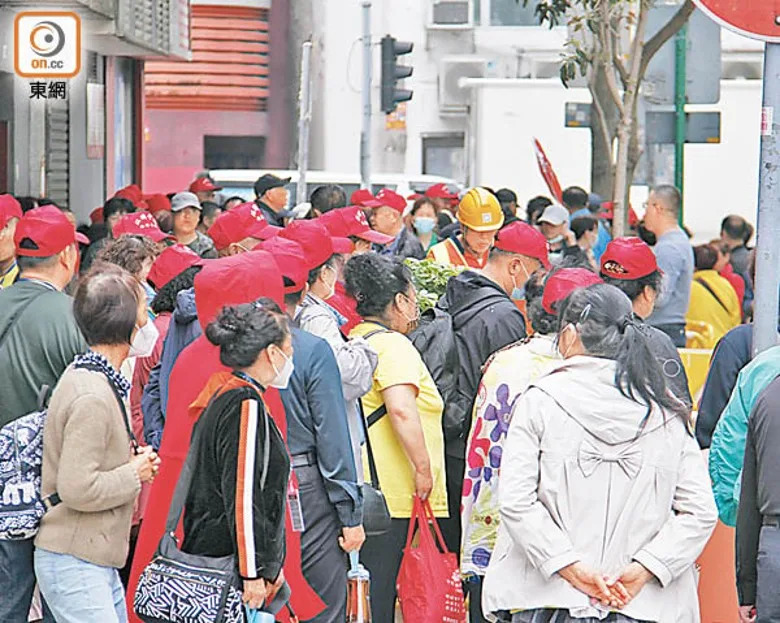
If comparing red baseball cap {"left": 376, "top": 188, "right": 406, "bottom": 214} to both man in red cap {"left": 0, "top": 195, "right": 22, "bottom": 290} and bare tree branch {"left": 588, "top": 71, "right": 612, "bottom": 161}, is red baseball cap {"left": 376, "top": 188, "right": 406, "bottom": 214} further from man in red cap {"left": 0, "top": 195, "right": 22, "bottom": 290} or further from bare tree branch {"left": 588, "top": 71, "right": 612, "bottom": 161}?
man in red cap {"left": 0, "top": 195, "right": 22, "bottom": 290}

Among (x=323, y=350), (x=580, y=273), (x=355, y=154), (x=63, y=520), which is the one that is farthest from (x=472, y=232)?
(x=355, y=154)

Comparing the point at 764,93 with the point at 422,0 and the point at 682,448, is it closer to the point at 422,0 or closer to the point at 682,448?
the point at 682,448

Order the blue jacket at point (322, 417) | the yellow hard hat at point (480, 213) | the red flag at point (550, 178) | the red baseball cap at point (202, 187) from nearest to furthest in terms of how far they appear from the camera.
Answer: the blue jacket at point (322, 417) → the yellow hard hat at point (480, 213) → the red baseball cap at point (202, 187) → the red flag at point (550, 178)

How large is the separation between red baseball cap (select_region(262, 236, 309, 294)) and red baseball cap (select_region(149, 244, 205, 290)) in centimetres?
95

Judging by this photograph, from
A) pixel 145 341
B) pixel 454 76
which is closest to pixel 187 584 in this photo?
pixel 145 341

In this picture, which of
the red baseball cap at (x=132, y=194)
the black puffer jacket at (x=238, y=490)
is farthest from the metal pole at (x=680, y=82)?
the black puffer jacket at (x=238, y=490)

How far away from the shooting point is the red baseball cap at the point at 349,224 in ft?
30.6

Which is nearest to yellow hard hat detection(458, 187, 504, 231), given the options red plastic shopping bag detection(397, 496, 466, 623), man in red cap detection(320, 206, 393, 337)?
man in red cap detection(320, 206, 393, 337)

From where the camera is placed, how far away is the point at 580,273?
6891 millimetres

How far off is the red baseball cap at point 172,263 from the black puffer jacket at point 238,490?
2.53m

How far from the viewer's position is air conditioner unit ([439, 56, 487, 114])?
32188mm

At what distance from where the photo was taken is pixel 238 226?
9438 millimetres

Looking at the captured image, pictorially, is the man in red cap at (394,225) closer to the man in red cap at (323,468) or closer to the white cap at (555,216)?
the white cap at (555,216)

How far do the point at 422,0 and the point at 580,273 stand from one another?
86.6ft
